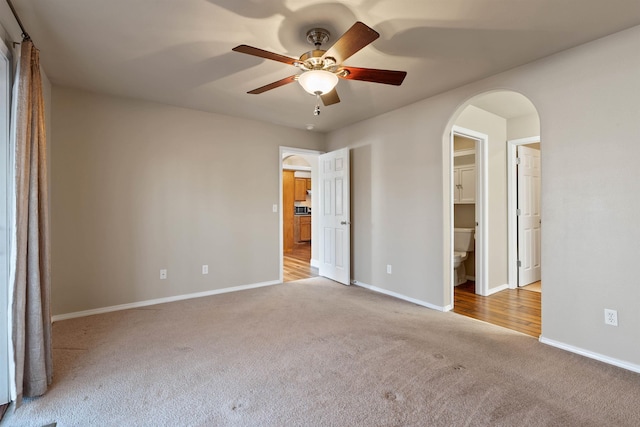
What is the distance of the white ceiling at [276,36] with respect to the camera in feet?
6.27

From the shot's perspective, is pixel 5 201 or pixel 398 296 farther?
pixel 398 296

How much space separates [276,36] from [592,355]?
338 centimetres

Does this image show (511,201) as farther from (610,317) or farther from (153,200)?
(153,200)

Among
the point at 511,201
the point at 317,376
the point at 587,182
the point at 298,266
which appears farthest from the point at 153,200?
the point at 511,201

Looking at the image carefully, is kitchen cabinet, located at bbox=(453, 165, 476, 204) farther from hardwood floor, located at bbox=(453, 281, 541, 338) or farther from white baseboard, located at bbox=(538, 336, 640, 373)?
white baseboard, located at bbox=(538, 336, 640, 373)

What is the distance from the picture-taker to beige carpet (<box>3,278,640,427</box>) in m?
1.71

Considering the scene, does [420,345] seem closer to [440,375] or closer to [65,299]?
[440,375]

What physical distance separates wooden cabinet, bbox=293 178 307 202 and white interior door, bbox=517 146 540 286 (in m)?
6.06

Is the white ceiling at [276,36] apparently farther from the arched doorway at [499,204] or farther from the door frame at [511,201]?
the door frame at [511,201]

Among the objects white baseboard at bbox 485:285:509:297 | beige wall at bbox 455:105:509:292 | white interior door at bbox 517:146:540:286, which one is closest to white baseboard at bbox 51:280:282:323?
white baseboard at bbox 485:285:509:297

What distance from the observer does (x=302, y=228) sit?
905 cm

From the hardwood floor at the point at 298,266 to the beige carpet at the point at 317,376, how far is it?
1.89 meters

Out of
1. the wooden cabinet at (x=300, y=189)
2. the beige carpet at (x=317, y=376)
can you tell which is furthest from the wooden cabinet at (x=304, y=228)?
the beige carpet at (x=317, y=376)

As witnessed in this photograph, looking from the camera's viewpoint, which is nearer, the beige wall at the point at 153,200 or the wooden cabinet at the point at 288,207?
the beige wall at the point at 153,200
